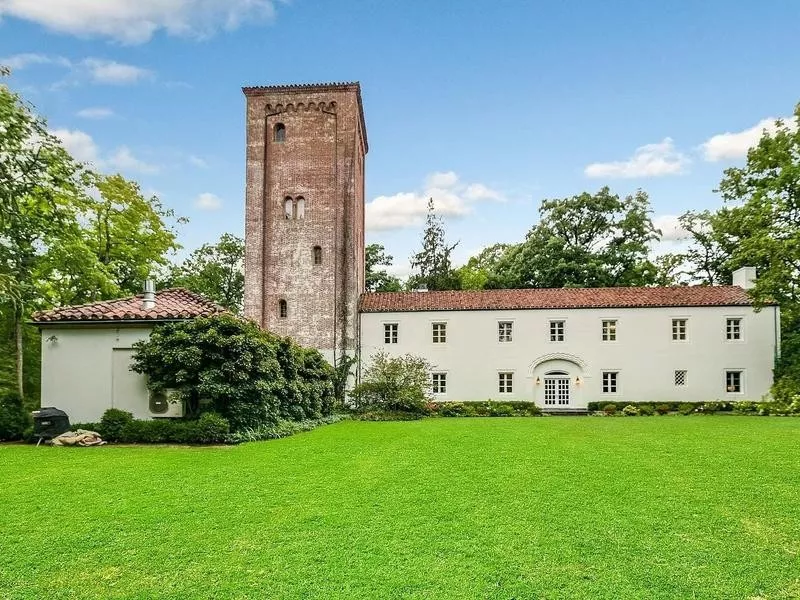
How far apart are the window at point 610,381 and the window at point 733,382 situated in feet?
17.2

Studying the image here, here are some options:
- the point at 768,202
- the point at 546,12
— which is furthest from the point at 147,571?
the point at 768,202

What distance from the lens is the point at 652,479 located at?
8.72 metres

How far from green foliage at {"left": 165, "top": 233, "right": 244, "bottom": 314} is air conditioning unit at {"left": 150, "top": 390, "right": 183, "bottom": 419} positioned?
28.2m

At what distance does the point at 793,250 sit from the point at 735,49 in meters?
14.3

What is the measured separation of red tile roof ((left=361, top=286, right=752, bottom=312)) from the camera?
90.8 ft

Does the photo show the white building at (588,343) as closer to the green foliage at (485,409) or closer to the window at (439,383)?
the window at (439,383)

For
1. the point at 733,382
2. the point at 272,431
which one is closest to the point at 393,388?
the point at 272,431

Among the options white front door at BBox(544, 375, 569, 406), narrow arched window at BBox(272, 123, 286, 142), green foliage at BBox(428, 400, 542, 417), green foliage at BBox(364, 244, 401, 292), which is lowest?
green foliage at BBox(428, 400, 542, 417)

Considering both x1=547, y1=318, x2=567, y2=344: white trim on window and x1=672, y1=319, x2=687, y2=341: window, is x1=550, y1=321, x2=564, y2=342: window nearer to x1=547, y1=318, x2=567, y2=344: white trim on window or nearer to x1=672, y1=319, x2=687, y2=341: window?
x1=547, y1=318, x2=567, y2=344: white trim on window

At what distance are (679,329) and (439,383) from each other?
12293 mm

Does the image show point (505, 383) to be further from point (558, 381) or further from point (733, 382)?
point (733, 382)

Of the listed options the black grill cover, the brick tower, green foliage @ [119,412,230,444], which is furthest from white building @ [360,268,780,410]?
the black grill cover

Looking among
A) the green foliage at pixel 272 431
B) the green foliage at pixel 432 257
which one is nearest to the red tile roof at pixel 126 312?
the green foliage at pixel 272 431

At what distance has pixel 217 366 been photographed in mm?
14633
